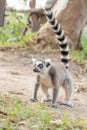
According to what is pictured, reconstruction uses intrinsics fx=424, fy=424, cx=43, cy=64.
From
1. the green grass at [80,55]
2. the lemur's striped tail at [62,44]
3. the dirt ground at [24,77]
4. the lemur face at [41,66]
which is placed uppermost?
the lemur's striped tail at [62,44]

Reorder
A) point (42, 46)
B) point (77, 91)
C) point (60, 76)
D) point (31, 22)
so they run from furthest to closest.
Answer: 1. point (31, 22)
2. point (42, 46)
3. point (77, 91)
4. point (60, 76)

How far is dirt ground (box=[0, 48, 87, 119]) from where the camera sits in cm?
720

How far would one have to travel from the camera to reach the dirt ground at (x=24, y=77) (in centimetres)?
720

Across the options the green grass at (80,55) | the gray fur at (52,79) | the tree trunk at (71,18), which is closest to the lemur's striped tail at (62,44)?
the gray fur at (52,79)

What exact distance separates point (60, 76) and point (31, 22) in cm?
1092

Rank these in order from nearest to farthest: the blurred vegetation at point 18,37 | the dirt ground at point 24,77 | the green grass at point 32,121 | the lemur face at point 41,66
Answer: the green grass at point 32,121 → the lemur face at point 41,66 → the dirt ground at point 24,77 → the blurred vegetation at point 18,37

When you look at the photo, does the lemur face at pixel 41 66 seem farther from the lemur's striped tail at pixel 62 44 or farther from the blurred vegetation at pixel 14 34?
the blurred vegetation at pixel 14 34

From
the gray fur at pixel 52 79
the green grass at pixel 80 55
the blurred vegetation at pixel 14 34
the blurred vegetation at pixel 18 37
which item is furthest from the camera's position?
the blurred vegetation at pixel 14 34

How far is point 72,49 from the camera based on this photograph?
44.1 feet

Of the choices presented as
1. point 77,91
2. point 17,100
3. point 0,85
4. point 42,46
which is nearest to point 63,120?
point 17,100

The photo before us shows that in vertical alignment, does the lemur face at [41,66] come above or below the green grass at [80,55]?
above

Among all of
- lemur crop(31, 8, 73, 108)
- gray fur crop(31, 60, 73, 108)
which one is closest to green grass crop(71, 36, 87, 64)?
lemur crop(31, 8, 73, 108)

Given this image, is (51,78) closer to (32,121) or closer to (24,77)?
(32,121)

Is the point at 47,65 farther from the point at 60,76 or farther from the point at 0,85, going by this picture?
the point at 0,85
